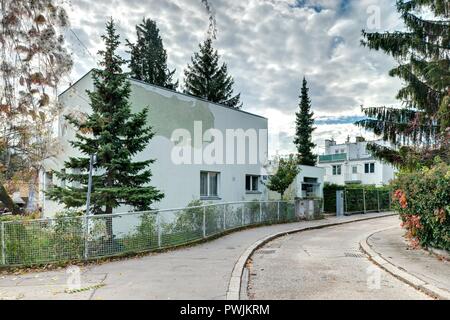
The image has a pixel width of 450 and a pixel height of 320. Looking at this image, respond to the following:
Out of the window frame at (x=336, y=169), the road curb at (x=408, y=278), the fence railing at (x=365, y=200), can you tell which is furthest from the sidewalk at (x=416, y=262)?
the window frame at (x=336, y=169)

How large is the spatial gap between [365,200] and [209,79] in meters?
19.8

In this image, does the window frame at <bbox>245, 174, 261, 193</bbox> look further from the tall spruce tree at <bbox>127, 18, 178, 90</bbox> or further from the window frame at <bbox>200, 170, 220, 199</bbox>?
the tall spruce tree at <bbox>127, 18, 178, 90</bbox>

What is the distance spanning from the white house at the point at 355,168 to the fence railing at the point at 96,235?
38.4 m

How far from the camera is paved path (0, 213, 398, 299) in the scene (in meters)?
5.73

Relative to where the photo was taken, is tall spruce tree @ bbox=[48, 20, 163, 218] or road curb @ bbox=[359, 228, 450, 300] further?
→ tall spruce tree @ bbox=[48, 20, 163, 218]

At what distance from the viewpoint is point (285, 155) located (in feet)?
74.3

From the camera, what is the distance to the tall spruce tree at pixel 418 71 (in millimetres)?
12492

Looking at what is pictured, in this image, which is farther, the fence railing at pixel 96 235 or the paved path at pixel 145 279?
the fence railing at pixel 96 235

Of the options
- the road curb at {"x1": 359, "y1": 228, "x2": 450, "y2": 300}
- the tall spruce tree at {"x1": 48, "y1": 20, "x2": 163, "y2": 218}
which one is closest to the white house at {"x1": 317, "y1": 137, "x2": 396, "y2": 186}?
the road curb at {"x1": 359, "y1": 228, "x2": 450, "y2": 300}

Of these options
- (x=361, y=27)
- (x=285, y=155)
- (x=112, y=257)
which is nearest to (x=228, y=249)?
(x=112, y=257)

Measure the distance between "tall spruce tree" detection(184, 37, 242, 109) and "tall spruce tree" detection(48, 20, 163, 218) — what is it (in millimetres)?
26518

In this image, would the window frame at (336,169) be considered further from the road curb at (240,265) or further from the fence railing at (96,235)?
the fence railing at (96,235)

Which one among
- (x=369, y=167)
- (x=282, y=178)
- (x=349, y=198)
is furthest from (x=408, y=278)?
(x=369, y=167)

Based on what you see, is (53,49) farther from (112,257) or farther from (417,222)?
(417,222)
